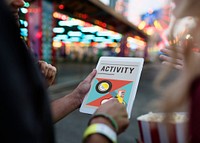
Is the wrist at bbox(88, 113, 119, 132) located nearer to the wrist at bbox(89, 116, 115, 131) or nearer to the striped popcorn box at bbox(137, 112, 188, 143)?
the wrist at bbox(89, 116, 115, 131)

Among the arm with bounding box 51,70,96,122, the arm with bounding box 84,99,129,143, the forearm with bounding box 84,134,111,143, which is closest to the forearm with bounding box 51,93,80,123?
the arm with bounding box 51,70,96,122

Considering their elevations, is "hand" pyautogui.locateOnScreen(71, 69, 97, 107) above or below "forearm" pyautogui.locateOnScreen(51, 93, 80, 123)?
above

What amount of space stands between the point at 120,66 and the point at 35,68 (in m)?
0.61

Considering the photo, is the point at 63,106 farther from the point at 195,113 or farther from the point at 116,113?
the point at 195,113

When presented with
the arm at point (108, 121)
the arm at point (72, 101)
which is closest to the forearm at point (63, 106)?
the arm at point (72, 101)

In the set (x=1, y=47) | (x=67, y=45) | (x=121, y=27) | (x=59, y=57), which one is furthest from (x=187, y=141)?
(x=67, y=45)

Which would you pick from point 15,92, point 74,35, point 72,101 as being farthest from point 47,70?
point 74,35

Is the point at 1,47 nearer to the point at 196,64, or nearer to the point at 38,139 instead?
the point at 38,139

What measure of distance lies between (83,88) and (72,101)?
0.25 feet

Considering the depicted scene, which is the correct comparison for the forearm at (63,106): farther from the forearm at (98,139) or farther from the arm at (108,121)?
the forearm at (98,139)

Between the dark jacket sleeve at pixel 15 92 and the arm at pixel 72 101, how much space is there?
2.10 feet

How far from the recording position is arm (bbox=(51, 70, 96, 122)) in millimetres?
1281

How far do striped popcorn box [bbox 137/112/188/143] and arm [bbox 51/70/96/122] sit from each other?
362mm

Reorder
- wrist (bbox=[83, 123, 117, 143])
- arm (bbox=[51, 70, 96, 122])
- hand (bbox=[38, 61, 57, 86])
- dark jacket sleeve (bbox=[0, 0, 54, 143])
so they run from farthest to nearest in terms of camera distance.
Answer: hand (bbox=[38, 61, 57, 86]), arm (bbox=[51, 70, 96, 122]), wrist (bbox=[83, 123, 117, 143]), dark jacket sleeve (bbox=[0, 0, 54, 143])
